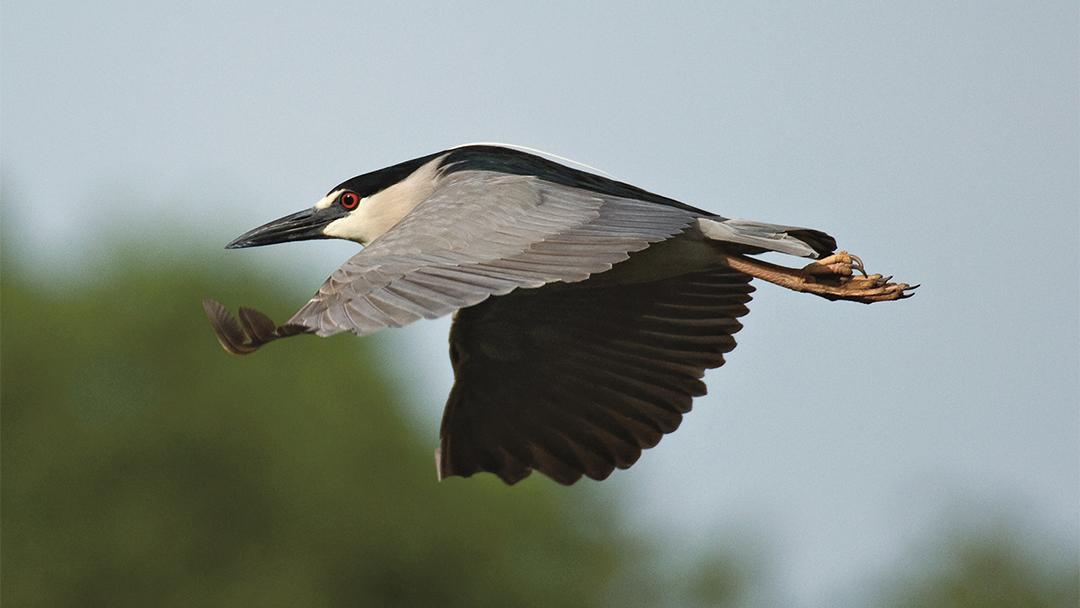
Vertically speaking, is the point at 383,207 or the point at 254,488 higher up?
the point at 383,207

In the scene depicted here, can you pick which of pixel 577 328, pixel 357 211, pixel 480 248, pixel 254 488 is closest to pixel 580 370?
pixel 577 328

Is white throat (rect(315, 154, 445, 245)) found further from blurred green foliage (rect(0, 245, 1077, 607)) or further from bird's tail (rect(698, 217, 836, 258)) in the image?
blurred green foliage (rect(0, 245, 1077, 607))

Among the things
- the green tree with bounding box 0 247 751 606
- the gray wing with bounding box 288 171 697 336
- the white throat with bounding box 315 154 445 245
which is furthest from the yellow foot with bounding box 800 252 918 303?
the green tree with bounding box 0 247 751 606

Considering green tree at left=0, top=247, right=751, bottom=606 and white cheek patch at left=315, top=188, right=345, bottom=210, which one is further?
green tree at left=0, top=247, right=751, bottom=606

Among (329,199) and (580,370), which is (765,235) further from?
(329,199)

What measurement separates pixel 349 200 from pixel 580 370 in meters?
1.09

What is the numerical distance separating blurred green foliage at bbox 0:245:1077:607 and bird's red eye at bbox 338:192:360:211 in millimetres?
10845

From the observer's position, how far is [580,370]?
5586 mm

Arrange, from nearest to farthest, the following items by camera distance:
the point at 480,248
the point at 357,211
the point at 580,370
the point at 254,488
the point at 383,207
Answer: the point at 480,248
the point at 580,370
the point at 383,207
the point at 357,211
the point at 254,488

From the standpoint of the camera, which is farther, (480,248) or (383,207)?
(383,207)

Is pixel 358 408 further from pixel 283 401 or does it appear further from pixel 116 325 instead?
pixel 116 325

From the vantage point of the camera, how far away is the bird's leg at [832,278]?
5.20m

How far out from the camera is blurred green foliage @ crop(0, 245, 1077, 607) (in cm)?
1667

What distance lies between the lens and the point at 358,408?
17.6 metres
